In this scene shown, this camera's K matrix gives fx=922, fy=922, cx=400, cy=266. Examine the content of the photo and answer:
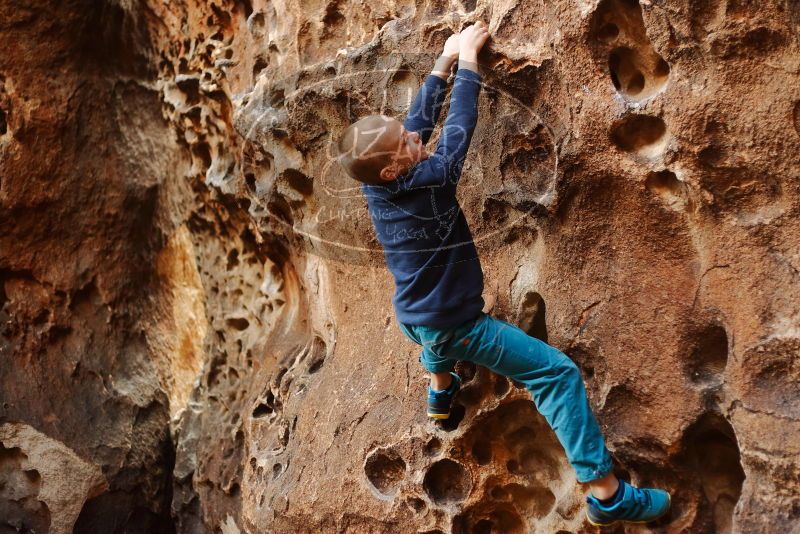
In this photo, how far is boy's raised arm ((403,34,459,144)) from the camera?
221 cm

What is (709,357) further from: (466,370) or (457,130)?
(457,130)

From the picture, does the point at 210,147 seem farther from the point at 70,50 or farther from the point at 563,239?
the point at 563,239

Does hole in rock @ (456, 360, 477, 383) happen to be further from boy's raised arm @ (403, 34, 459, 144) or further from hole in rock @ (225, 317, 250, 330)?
hole in rock @ (225, 317, 250, 330)

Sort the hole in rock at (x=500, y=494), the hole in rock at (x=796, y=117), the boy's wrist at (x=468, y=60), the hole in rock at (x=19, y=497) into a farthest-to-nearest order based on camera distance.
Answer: the hole in rock at (x=19, y=497)
the hole in rock at (x=500, y=494)
the boy's wrist at (x=468, y=60)
the hole in rock at (x=796, y=117)

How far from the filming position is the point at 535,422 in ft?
7.82

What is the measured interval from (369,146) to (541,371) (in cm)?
64

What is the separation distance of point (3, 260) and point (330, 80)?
5.30 ft

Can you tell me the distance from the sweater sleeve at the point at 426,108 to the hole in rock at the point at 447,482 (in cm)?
85

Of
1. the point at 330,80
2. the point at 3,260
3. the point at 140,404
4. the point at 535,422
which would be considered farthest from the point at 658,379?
the point at 3,260

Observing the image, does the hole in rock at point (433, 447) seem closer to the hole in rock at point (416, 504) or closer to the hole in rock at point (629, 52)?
the hole in rock at point (416, 504)

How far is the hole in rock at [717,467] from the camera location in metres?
2.17

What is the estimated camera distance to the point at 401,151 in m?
2.06

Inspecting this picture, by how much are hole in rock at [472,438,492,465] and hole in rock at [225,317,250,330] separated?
4.46 feet

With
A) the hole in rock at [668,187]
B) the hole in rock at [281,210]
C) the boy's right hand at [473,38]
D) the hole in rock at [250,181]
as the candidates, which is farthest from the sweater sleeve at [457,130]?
the hole in rock at [250,181]
